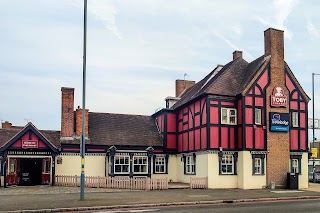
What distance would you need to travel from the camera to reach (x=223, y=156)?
30.3 metres

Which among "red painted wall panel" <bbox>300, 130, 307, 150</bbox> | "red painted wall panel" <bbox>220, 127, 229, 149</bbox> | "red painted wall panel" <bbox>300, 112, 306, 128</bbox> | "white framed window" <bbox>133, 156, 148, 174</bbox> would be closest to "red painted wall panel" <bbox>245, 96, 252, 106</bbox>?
"red painted wall panel" <bbox>220, 127, 229, 149</bbox>

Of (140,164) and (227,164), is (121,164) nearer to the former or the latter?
(140,164)

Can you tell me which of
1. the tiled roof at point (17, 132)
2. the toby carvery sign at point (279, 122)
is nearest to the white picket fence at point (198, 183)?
the toby carvery sign at point (279, 122)

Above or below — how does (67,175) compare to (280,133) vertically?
below

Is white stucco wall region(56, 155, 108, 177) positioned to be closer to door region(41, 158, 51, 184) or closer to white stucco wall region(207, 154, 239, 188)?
door region(41, 158, 51, 184)

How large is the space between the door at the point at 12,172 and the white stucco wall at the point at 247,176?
59.8ft

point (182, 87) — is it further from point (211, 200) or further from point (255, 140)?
point (211, 200)

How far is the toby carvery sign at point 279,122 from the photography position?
3067cm

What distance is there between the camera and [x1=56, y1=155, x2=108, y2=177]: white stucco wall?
110 feet

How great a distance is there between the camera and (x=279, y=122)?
30.9 meters

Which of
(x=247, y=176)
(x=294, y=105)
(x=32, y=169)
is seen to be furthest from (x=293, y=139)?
(x=32, y=169)

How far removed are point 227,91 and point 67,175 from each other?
601 inches

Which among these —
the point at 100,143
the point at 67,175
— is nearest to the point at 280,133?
the point at 100,143

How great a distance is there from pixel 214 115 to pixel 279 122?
5.29 m
